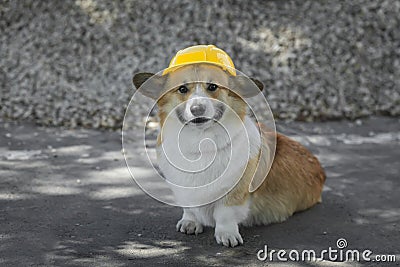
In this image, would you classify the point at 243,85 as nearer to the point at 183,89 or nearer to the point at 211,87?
the point at 211,87

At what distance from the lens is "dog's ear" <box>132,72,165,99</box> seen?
332 centimetres

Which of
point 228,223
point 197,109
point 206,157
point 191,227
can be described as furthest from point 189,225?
point 197,109

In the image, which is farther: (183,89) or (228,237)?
(228,237)

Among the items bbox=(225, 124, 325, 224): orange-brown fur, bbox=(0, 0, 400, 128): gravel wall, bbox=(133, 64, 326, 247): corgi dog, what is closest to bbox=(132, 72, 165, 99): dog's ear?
bbox=(133, 64, 326, 247): corgi dog

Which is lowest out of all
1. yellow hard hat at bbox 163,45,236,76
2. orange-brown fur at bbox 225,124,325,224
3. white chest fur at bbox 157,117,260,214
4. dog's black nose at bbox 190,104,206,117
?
orange-brown fur at bbox 225,124,325,224

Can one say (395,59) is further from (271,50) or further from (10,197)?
(10,197)

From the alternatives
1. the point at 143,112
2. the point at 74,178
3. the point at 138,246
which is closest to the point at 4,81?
the point at 143,112

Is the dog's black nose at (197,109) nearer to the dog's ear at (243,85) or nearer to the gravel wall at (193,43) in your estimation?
the dog's ear at (243,85)

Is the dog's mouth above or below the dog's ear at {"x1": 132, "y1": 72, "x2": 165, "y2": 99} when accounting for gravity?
below

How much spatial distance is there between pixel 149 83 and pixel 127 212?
114 cm

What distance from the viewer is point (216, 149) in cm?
334

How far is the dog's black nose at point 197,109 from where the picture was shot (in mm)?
3062

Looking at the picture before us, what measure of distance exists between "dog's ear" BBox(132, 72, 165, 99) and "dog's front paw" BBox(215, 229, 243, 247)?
33.8 inches

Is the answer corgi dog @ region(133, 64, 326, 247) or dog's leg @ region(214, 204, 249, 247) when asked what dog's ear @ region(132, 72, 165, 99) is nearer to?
corgi dog @ region(133, 64, 326, 247)
